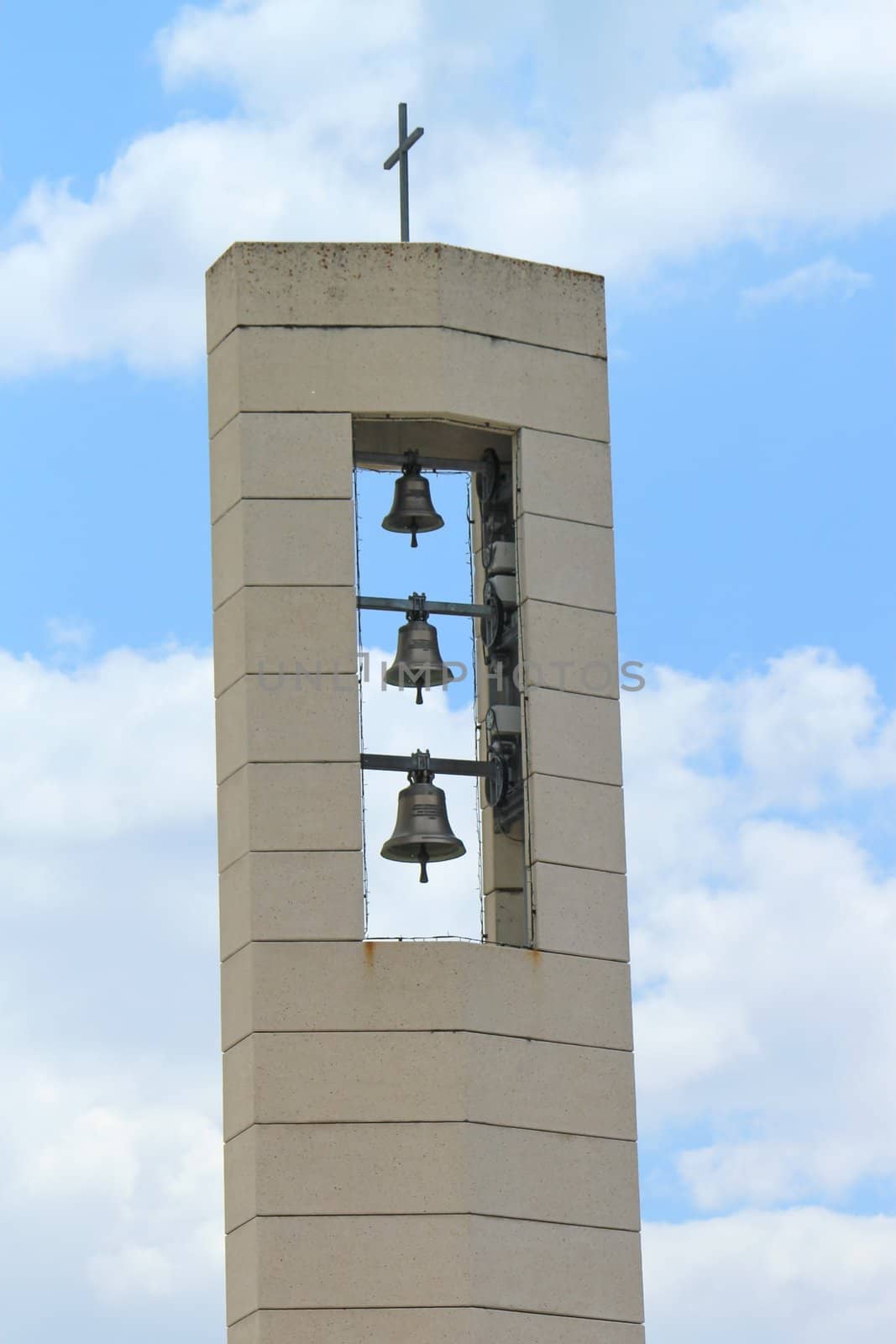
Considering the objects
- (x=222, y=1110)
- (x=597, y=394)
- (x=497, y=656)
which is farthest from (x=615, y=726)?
(x=222, y=1110)

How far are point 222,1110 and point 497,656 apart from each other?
11.5ft

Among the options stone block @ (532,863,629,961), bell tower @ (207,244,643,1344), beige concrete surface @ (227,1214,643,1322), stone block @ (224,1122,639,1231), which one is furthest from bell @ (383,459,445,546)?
beige concrete surface @ (227,1214,643,1322)

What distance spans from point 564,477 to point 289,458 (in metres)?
1.83

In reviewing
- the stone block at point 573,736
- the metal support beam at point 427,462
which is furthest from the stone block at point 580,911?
the metal support beam at point 427,462

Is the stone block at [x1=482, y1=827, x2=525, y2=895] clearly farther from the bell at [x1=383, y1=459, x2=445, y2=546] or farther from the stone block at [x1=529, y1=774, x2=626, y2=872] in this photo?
the bell at [x1=383, y1=459, x2=445, y2=546]

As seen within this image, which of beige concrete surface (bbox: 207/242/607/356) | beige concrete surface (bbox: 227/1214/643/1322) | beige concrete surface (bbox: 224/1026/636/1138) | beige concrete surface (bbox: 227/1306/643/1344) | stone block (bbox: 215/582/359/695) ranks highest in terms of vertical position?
beige concrete surface (bbox: 207/242/607/356)

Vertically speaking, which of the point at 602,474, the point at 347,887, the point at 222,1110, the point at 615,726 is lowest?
the point at 222,1110

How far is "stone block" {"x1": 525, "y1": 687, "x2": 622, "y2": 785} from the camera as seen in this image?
19406 millimetres

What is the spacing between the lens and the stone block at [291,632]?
19.0 metres

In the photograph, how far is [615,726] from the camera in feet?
64.6

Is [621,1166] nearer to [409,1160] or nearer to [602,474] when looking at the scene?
[409,1160]

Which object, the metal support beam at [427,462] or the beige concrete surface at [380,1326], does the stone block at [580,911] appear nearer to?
the beige concrete surface at [380,1326]

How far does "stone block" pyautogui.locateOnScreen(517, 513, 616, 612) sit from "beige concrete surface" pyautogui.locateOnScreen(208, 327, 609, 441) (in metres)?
0.70

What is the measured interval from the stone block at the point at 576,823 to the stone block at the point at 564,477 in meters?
1.75
